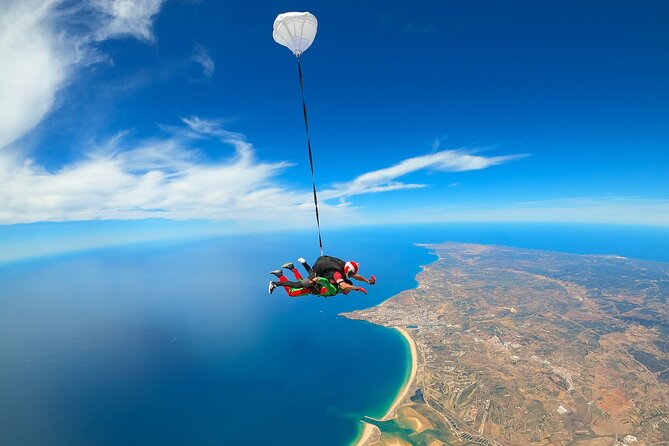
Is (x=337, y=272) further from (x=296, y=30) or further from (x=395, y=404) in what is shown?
(x=395, y=404)

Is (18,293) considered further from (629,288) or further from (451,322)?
(629,288)

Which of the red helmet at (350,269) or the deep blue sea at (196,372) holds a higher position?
the red helmet at (350,269)

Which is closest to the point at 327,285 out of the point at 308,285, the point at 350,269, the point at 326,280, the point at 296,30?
the point at 326,280

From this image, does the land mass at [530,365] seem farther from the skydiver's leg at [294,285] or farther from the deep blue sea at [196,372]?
the skydiver's leg at [294,285]

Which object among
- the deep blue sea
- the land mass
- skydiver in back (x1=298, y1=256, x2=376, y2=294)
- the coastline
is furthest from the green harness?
the deep blue sea

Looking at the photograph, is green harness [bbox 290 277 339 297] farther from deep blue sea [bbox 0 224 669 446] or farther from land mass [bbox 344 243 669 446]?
deep blue sea [bbox 0 224 669 446]

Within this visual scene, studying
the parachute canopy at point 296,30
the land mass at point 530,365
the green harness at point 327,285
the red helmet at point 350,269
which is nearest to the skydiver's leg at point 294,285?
the green harness at point 327,285

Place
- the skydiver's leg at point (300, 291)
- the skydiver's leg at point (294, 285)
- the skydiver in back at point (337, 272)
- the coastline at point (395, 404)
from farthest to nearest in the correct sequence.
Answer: the coastline at point (395, 404), the skydiver's leg at point (300, 291), the skydiver's leg at point (294, 285), the skydiver in back at point (337, 272)
